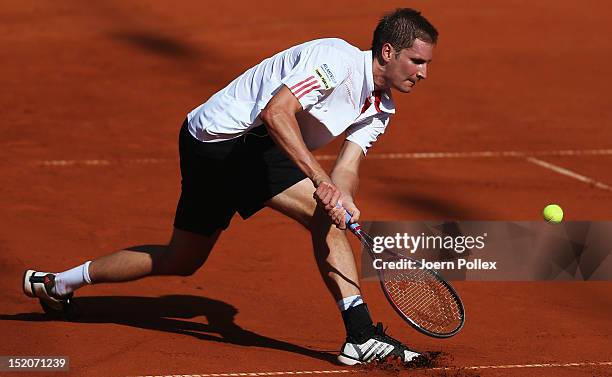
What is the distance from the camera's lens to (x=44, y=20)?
1580 cm

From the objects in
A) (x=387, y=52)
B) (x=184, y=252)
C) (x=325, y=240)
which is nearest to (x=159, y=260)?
(x=184, y=252)

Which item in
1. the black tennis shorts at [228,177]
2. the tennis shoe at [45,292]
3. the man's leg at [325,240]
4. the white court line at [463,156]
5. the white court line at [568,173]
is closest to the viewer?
the man's leg at [325,240]

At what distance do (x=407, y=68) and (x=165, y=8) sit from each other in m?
11.0

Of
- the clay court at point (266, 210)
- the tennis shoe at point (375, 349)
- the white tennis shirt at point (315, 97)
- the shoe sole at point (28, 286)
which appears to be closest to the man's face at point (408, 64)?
the white tennis shirt at point (315, 97)

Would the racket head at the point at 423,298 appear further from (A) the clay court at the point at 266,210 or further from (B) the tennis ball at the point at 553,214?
(B) the tennis ball at the point at 553,214

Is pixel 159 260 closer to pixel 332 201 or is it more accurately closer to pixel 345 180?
pixel 345 180

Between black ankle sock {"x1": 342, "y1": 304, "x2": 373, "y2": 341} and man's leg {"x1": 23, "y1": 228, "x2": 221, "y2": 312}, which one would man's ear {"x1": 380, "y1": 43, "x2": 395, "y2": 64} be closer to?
black ankle sock {"x1": 342, "y1": 304, "x2": 373, "y2": 341}

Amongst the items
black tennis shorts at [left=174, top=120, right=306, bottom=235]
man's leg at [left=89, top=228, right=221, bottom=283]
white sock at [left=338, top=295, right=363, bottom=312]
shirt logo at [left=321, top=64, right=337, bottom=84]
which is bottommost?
white sock at [left=338, top=295, right=363, bottom=312]

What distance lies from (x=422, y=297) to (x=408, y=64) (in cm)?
114

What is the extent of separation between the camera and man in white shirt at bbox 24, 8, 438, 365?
5715mm

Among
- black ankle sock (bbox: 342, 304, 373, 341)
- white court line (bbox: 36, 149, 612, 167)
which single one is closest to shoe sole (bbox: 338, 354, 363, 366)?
black ankle sock (bbox: 342, 304, 373, 341)

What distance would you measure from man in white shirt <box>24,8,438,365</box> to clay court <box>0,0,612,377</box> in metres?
0.39

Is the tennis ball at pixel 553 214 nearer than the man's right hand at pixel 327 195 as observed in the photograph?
No

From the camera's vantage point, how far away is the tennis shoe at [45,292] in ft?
22.1
